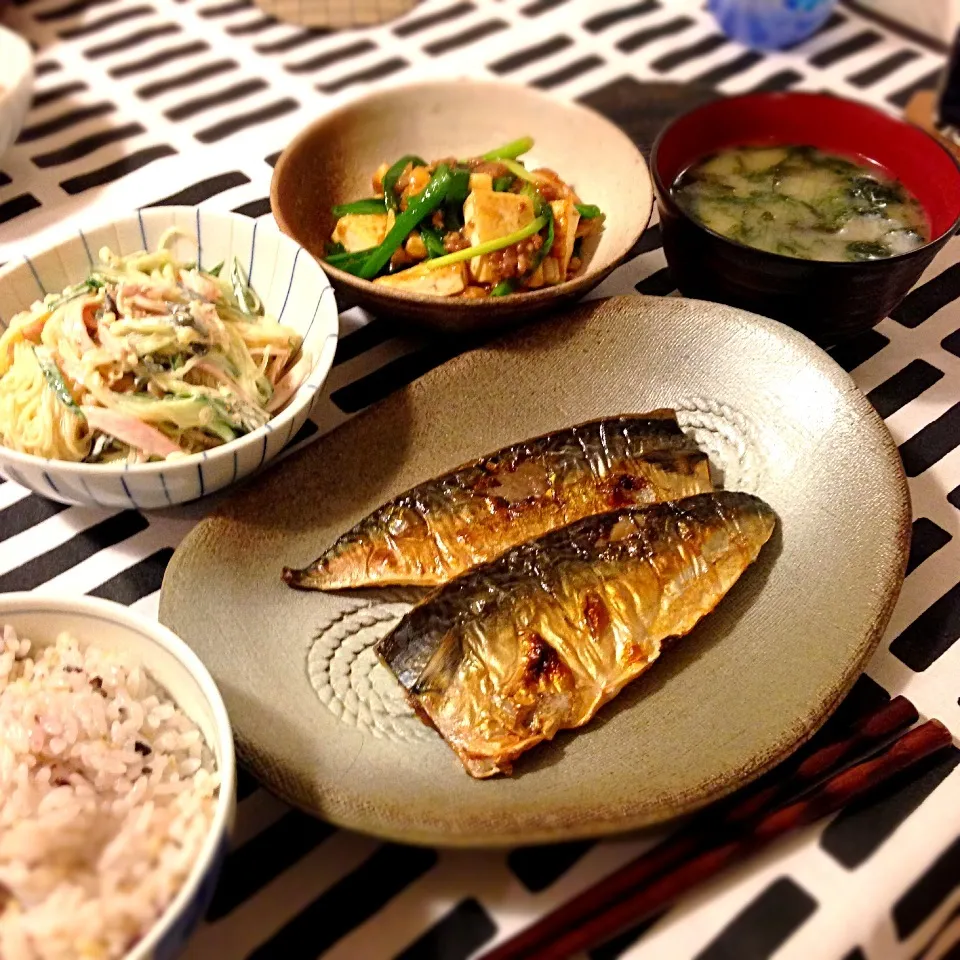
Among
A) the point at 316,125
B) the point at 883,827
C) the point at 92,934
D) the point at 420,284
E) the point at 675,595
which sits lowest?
the point at 883,827

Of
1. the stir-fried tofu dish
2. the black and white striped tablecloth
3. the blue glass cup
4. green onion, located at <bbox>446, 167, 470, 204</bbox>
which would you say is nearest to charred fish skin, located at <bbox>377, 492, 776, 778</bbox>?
the black and white striped tablecloth

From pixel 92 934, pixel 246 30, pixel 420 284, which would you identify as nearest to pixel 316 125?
pixel 420 284

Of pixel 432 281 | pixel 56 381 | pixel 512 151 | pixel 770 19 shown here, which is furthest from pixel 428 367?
pixel 770 19

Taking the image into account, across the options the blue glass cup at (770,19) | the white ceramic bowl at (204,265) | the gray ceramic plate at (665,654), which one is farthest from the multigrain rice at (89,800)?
the blue glass cup at (770,19)

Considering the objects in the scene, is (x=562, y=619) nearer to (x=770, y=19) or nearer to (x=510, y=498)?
(x=510, y=498)

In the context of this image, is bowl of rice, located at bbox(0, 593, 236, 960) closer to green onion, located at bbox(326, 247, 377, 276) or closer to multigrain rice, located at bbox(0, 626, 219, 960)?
multigrain rice, located at bbox(0, 626, 219, 960)

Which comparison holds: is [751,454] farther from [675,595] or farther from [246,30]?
[246,30]
